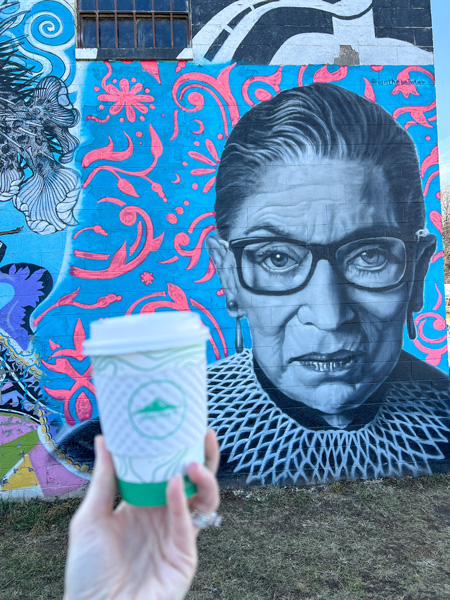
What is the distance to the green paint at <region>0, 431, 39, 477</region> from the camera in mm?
4082

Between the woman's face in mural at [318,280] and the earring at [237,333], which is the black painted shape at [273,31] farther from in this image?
the earring at [237,333]

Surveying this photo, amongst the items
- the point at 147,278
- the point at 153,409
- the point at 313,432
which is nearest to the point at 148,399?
the point at 153,409

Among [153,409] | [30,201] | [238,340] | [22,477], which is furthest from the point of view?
[238,340]

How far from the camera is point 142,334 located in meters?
1.21

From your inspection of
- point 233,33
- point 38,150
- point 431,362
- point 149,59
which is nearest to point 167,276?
point 38,150

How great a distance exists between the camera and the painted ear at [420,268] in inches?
176

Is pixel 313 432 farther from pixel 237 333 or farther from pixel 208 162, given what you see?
pixel 208 162

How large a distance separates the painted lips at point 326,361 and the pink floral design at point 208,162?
185cm

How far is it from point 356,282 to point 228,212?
4.62 ft

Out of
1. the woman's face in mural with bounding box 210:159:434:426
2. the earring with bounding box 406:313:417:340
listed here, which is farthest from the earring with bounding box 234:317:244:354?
the earring with bounding box 406:313:417:340

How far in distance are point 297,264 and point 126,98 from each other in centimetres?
225

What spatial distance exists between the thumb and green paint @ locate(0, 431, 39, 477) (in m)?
3.26

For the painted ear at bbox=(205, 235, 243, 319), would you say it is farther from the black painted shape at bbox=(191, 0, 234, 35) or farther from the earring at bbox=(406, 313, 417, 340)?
the black painted shape at bbox=(191, 0, 234, 35)

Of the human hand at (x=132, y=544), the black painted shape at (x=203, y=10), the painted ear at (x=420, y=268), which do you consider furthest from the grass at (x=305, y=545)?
the black painted shape at (x=203, y=10)
